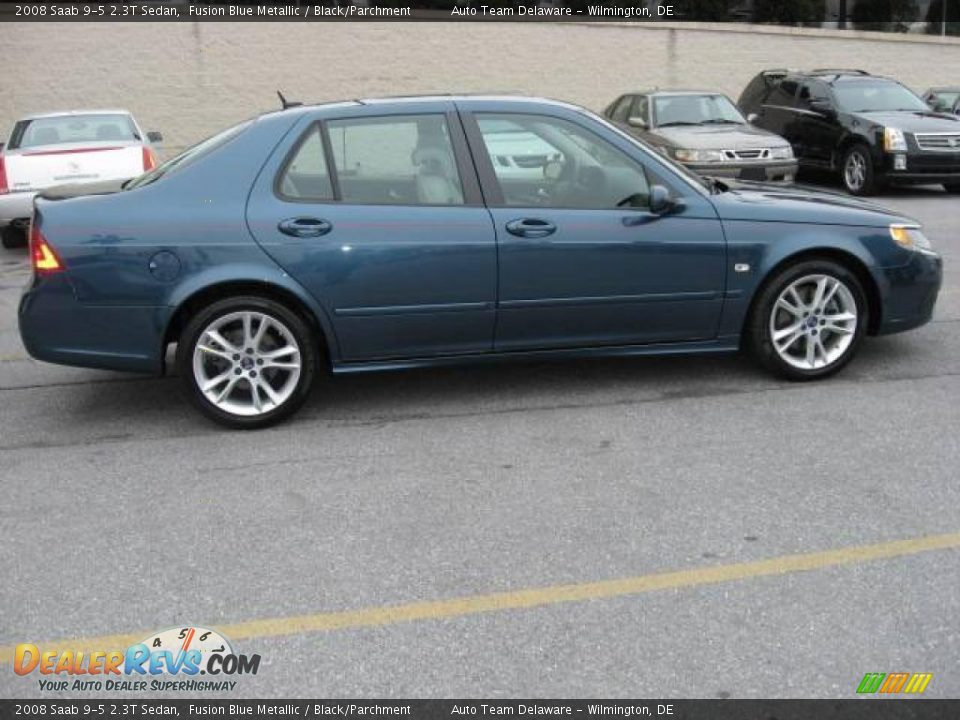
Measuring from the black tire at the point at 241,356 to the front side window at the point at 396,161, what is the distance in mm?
667

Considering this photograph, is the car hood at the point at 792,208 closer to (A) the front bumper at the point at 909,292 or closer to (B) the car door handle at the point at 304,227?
(A) the front bumper at the point at 909,292

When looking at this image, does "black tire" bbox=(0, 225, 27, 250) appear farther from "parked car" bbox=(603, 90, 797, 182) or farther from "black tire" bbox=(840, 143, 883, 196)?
"black tire" bbox=(840, 143, 883, 196)

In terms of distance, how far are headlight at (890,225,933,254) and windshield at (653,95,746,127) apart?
818cm

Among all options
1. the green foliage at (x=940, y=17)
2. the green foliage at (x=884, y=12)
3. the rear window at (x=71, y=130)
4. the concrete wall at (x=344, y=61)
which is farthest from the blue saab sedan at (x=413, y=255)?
the green foliage at (x=884, y=12)

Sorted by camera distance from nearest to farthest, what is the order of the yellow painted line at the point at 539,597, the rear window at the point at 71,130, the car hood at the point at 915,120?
the yellow painted line at the point at 539,597 → the rear window at the point at 71,130 → the car hood at the point at 915,120

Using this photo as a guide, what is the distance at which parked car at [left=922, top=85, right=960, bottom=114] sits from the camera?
1872 cm

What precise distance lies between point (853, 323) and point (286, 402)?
3.08m

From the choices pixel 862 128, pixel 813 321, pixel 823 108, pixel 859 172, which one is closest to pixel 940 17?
pixel 823 108

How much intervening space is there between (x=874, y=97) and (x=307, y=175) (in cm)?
1199

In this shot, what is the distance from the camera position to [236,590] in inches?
132

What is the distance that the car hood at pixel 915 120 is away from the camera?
43.8 ft

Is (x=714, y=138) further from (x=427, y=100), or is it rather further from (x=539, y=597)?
(x=539, y=597)

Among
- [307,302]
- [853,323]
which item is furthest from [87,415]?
[853,323]

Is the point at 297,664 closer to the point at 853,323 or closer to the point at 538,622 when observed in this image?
the point at 538,622
